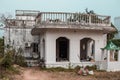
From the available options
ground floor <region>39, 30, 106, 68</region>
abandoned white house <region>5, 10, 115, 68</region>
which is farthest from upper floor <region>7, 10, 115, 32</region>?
ground floor <region>39, 30, 106, 68</region>

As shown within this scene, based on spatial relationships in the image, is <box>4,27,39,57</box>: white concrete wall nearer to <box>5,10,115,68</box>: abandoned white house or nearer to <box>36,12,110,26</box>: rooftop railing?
<box>5,10,115,68</box>: abandoned white house

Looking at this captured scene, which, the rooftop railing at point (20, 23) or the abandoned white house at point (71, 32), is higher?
the rooftop railing at point (20, 23)

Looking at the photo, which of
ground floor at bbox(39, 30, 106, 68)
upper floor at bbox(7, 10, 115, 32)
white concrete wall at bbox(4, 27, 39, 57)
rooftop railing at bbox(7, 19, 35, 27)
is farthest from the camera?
rooftop railing at bbox(7, 19, 35, 27)

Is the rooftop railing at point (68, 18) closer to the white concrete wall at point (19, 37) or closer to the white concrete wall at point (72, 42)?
the white concrete wall at point (72, 42)

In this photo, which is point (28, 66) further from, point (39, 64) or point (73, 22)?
point (73, 22)

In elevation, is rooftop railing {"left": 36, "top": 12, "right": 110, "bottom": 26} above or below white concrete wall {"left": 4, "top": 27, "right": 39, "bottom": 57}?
above

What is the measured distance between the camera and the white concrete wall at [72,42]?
17.6m

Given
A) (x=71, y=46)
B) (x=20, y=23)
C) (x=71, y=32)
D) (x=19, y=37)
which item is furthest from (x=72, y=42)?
(x=20, y=23)

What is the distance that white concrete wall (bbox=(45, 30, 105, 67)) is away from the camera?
17.6 metres

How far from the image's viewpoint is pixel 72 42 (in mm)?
18047

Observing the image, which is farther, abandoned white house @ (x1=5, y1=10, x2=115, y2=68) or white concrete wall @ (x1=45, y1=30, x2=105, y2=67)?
white concrete wall @ (x1=45, y1=30, x2=105, y2=67)

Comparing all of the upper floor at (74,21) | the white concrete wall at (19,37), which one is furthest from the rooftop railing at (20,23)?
the upper floor at (74,21)

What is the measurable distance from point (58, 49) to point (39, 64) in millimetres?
2422

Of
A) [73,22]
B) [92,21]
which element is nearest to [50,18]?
[73,22]
